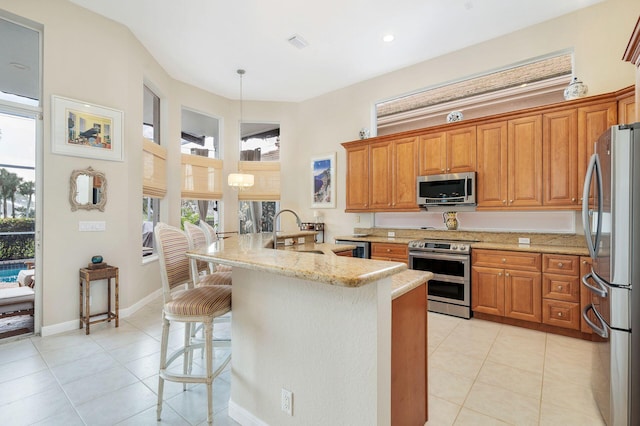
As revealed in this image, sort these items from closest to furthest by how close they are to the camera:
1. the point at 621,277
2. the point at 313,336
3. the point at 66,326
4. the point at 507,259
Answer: the point at 313,336
the point at 621,277
the point at 66,326
the point at 507,259

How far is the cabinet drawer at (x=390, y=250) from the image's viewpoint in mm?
4227

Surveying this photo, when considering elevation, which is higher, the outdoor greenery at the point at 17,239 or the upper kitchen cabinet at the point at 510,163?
the upper kitchen cabinet at the point at 510,163

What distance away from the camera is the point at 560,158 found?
11.0 ft

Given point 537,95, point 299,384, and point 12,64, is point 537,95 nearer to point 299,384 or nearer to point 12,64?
point 299,384

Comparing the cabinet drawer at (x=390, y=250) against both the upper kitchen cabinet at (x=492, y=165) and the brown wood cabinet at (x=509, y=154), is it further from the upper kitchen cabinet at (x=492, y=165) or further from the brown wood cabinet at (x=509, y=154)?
the upper kitchen cabinet at (x=492, y=165)

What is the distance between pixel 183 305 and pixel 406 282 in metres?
1.35

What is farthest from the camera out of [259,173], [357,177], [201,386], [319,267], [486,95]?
[259,173]

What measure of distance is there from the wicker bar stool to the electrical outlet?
1.59ft

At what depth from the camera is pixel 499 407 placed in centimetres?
202

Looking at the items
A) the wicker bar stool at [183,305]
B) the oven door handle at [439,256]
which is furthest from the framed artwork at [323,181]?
the wicker bar stool at [183,305]

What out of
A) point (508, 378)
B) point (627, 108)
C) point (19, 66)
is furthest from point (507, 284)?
point (19, 66)

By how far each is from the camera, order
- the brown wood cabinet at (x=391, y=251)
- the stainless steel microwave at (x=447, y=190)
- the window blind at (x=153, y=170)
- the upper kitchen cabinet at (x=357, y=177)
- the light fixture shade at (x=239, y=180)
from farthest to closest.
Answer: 1. the upper kitchen cabinet at (x=357, y=177)
2. the light fixture shade at (x=239, y=180)
3. the window blind at (x=153, y=170)
4. the brown wood cabinet at (x=391, y=251)
5. the stainless steel microwave at (x=447, y=190)

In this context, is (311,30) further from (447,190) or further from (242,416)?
A: (242,416)

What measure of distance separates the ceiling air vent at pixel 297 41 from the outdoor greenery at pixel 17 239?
3800 mm
